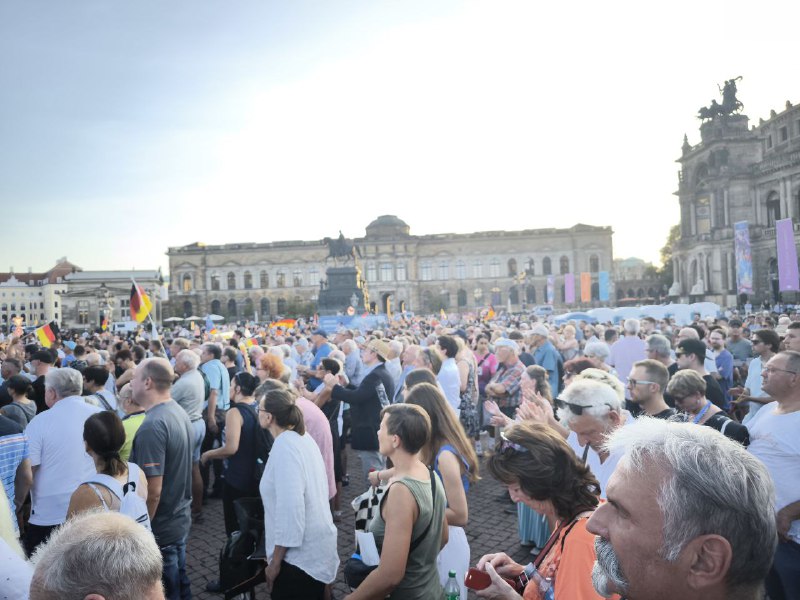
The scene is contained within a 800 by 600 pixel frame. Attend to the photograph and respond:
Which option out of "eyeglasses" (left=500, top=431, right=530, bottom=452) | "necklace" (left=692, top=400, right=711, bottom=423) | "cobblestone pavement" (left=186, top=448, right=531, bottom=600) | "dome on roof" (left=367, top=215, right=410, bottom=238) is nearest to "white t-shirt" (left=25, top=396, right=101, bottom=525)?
"cobblestone pavement" (left=186, top=448, right=531, bottom=600)

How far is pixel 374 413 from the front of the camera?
536 centimetres

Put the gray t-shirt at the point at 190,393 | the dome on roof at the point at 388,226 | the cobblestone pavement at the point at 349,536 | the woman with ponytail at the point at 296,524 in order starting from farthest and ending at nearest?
the dome on roof at the point at 388,226 < the gray t-shirt at the point at 190,393 < the cobblestone pavement at the point at 349,536 < the woman with ponytail at the point at 296,524

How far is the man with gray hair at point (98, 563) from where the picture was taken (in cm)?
127

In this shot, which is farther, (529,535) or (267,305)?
(267,305)

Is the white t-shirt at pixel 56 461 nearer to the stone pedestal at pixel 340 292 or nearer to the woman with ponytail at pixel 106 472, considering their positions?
the woman with ponytail at pixel 106 472

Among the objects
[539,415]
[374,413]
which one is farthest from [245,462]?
[539,415]

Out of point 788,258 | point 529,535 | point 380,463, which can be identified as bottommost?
point 529,535

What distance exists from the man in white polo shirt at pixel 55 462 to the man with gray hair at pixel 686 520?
3653 mm

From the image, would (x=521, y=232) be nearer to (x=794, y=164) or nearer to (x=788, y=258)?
(x=794, y=164)

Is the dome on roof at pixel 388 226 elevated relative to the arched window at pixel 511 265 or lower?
elevated

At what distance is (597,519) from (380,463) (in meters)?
4.43

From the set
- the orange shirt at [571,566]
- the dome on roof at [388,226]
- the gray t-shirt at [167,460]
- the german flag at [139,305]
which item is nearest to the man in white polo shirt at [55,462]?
the gray t-shirt at [167,460]

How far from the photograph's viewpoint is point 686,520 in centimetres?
121

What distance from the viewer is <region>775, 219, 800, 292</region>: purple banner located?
17.5 metres
